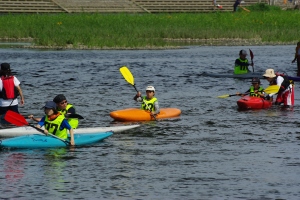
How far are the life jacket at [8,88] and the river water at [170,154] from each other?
6.58 feet

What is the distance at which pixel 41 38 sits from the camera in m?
52.7

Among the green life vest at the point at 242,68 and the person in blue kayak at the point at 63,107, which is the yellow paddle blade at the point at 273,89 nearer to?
the person in blue kayak at the point at 63,107

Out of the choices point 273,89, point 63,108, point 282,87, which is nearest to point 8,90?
point 63,108

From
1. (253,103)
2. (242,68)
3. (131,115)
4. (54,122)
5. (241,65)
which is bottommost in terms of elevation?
(253,103)

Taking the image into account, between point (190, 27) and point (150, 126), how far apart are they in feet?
122

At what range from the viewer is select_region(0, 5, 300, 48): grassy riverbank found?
52625 millimetres

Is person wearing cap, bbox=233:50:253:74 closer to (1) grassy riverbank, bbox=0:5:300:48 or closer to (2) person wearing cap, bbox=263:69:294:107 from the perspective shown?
(2) person wearing cap, bbox=263:69:294:107

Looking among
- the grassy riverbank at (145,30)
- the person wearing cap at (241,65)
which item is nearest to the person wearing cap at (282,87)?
the person wearing cap at (241,65)

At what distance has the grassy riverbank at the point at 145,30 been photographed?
→ 52.6m

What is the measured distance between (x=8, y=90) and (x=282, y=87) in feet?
29.8

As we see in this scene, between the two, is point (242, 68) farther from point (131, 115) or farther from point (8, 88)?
point (8, 88)

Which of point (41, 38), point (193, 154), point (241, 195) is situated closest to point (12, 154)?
point (193, 154)

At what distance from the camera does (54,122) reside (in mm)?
18359

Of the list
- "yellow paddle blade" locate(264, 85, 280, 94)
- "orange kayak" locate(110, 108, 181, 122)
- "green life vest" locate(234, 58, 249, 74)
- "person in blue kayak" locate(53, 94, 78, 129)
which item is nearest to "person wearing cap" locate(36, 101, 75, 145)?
"person in blue kayak" locate(53, 94, 78, 129)
